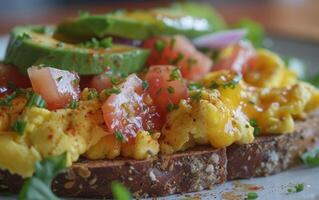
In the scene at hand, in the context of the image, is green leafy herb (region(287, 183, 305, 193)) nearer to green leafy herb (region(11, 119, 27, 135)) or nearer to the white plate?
the white plate

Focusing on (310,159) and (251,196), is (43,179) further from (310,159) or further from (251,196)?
(310,159)

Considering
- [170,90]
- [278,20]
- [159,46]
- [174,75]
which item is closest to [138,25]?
[159,46]

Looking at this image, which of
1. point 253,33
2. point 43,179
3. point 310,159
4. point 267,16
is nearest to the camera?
point 43,179

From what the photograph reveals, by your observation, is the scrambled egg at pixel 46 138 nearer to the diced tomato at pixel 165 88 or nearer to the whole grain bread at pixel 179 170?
the whole grain bread at pixel 179 170

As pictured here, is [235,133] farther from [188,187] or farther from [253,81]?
[253,81]

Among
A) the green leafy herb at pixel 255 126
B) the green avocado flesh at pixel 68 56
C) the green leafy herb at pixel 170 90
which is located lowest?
the green leafy herb at pixel 255 126

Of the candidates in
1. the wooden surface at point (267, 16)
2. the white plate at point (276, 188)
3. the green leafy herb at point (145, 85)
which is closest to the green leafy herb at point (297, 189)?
the white plate at point (276, 188)
